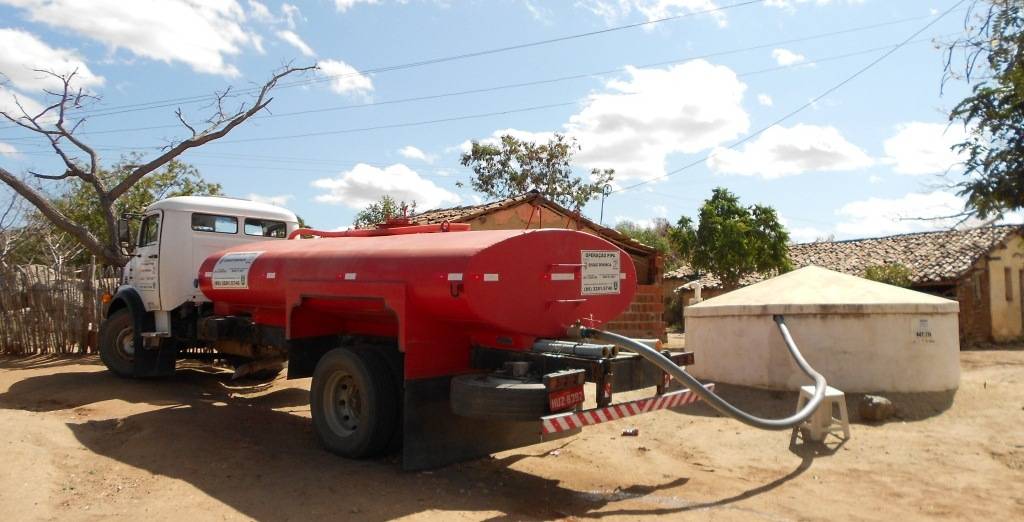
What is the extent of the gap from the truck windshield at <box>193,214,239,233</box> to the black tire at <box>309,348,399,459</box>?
12.0 feet

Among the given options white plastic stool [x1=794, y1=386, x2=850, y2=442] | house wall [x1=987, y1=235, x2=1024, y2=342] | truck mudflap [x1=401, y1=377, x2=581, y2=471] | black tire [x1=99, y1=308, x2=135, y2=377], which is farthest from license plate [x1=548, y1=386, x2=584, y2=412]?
house wall [x1=987, y1=235, x2=1024, y2=342]

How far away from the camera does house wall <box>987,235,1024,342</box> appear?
25516 mm

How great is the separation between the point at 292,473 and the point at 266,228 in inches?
197

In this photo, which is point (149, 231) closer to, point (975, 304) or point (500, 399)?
point (500, 399)

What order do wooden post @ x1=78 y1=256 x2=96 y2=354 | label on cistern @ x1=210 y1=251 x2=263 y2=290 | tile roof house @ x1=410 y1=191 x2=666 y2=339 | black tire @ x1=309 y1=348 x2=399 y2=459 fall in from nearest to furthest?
black tire @ x1=309 y1=348 x2=399 y2=459, label on cistern @ x1=210 y1=251 x2=263 y2=290, wooden post @ x1=78 y1=256 x2=96 y2=354, tile roof house @ x1=410 y1=191 x2=666 y2=339

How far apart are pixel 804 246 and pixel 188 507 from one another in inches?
1328

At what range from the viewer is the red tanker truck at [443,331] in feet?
18.8

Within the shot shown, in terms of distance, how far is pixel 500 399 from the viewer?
547 centimetres

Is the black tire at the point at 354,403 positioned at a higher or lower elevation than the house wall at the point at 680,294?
lower

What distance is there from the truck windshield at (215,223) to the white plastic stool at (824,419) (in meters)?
7.48

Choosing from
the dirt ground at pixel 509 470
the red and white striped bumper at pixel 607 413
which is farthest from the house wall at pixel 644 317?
the red and white striped bumper at pixel 607 413

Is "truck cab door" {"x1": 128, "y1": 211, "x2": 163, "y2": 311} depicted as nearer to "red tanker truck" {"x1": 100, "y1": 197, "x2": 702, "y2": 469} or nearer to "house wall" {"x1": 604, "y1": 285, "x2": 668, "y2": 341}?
"red tanker truck" {"x1": 100, "y1": 197, "x2": 702, "y2": 469}

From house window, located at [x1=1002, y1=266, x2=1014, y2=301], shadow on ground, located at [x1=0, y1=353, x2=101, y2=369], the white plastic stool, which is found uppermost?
house window, located at [x1=1002, y1=266, x2=1014, y2=301]

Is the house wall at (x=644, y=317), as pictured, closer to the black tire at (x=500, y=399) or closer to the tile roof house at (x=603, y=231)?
the tile roof house at (x=603, y=231)
